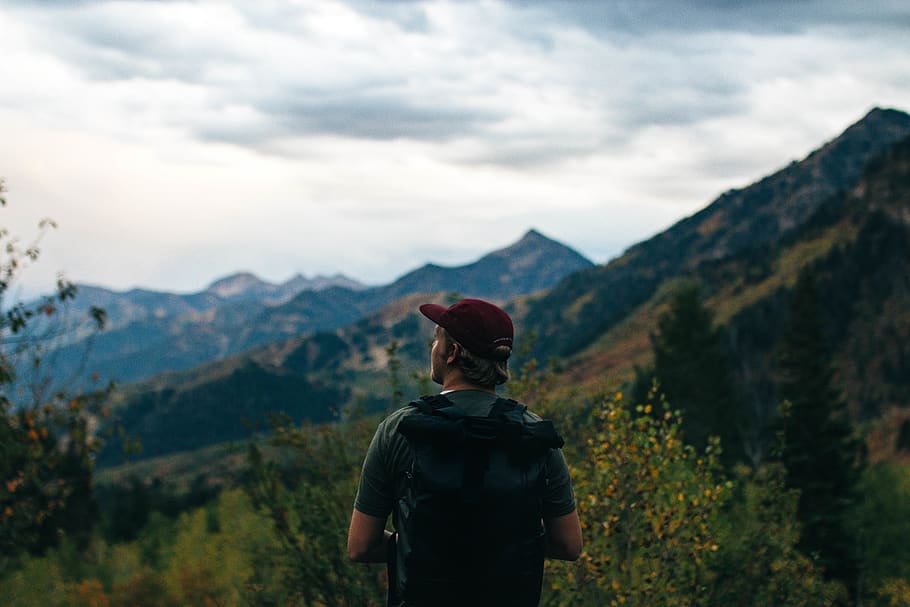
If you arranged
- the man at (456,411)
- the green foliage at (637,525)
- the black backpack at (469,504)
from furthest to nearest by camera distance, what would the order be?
the green foliage at (637,525) → the man at (456,411) → the black backpack at (469,504)

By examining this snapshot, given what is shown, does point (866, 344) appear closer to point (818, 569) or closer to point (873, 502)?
point (873, 502)

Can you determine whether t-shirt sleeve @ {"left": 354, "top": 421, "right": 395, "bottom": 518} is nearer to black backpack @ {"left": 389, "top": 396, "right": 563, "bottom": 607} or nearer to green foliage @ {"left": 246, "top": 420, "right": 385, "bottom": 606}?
black backpack @ {"left": 389, "top": 396, "right": 563, "bottom": 607}

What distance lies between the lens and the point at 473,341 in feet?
14.9

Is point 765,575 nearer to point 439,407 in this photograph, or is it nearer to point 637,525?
point 637,525

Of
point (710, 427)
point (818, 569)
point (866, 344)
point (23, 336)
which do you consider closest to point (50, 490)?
point (23, 336)

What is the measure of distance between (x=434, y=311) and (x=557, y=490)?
56.6 inches

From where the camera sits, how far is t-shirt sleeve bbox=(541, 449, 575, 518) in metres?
4.80

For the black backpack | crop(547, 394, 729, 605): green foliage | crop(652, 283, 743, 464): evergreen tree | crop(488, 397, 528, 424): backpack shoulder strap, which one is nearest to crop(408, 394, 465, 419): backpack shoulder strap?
the black backpack

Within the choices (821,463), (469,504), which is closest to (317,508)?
(469,504)

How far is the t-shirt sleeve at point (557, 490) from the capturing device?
480 centimetres

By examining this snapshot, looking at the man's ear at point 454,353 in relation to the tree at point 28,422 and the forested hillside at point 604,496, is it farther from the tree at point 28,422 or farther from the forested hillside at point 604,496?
the tree at point 28,422

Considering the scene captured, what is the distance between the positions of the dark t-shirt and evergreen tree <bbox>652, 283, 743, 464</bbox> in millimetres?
48708

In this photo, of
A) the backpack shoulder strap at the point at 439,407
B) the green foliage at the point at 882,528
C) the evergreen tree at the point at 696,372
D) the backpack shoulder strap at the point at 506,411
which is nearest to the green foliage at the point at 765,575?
the backpack shoulder strap at the point at 506,411

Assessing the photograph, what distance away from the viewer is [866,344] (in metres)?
166
